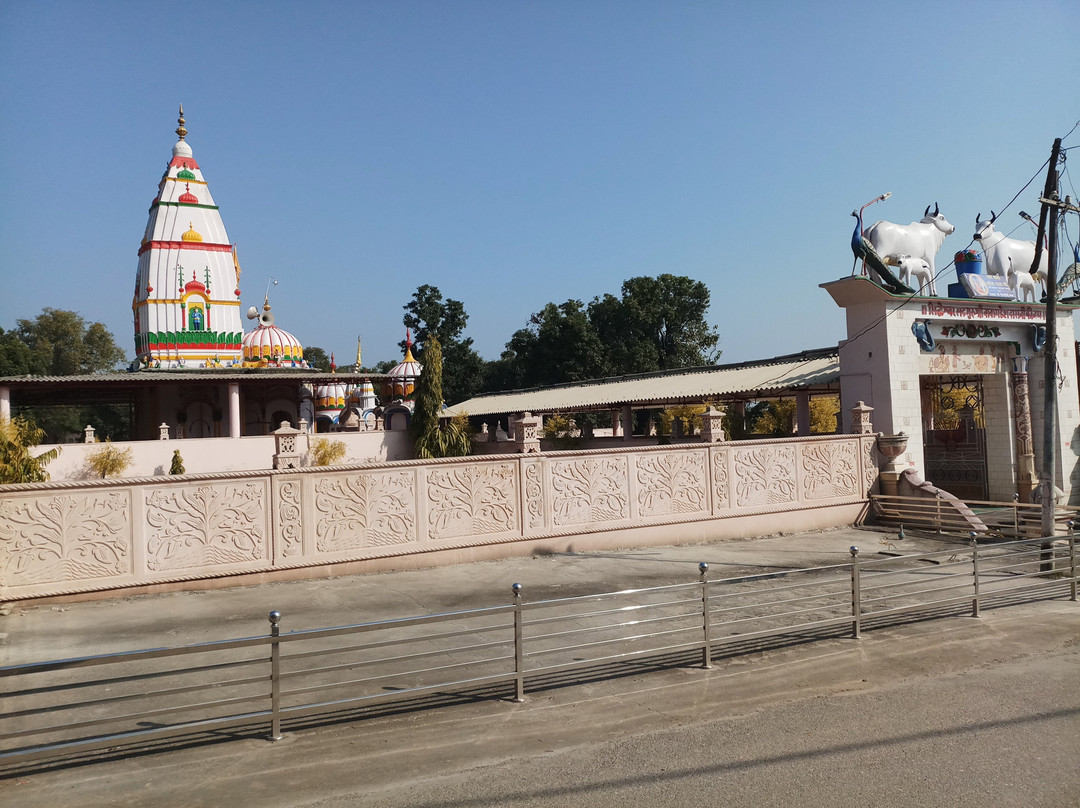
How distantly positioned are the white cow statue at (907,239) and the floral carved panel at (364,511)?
1241 cm

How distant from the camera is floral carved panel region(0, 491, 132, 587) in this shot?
31.1ft

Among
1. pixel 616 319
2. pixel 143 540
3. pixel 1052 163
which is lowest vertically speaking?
pixel 143 540

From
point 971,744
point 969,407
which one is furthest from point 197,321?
point 971,744

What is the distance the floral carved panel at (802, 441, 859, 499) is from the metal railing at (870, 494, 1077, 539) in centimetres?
A: 73

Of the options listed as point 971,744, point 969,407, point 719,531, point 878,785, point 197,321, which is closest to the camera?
point 878,785

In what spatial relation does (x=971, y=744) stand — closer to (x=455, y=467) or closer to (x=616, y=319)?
(x=455, y=467)

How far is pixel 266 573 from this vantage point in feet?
35.7

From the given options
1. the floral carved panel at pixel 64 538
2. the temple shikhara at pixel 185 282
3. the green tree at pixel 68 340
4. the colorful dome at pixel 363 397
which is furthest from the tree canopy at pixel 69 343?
the floral carved panel at pixel 64 538

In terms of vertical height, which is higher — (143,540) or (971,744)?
(143,540)

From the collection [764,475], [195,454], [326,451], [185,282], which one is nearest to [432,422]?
[326,451]

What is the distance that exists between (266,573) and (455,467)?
10.4ft

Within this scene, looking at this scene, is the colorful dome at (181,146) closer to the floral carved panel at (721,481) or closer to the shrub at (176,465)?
the shrub at (176,465)

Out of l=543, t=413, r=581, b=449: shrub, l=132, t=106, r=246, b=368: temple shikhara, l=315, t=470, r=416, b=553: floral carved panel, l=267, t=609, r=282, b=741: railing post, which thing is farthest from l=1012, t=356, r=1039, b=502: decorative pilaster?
l=132, t=106, r=246, b=368: temple shikhara

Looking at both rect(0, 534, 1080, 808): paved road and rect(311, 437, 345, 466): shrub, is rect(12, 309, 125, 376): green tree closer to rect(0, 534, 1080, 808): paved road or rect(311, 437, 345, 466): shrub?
rect(311, 437, 345, 466): shrub
